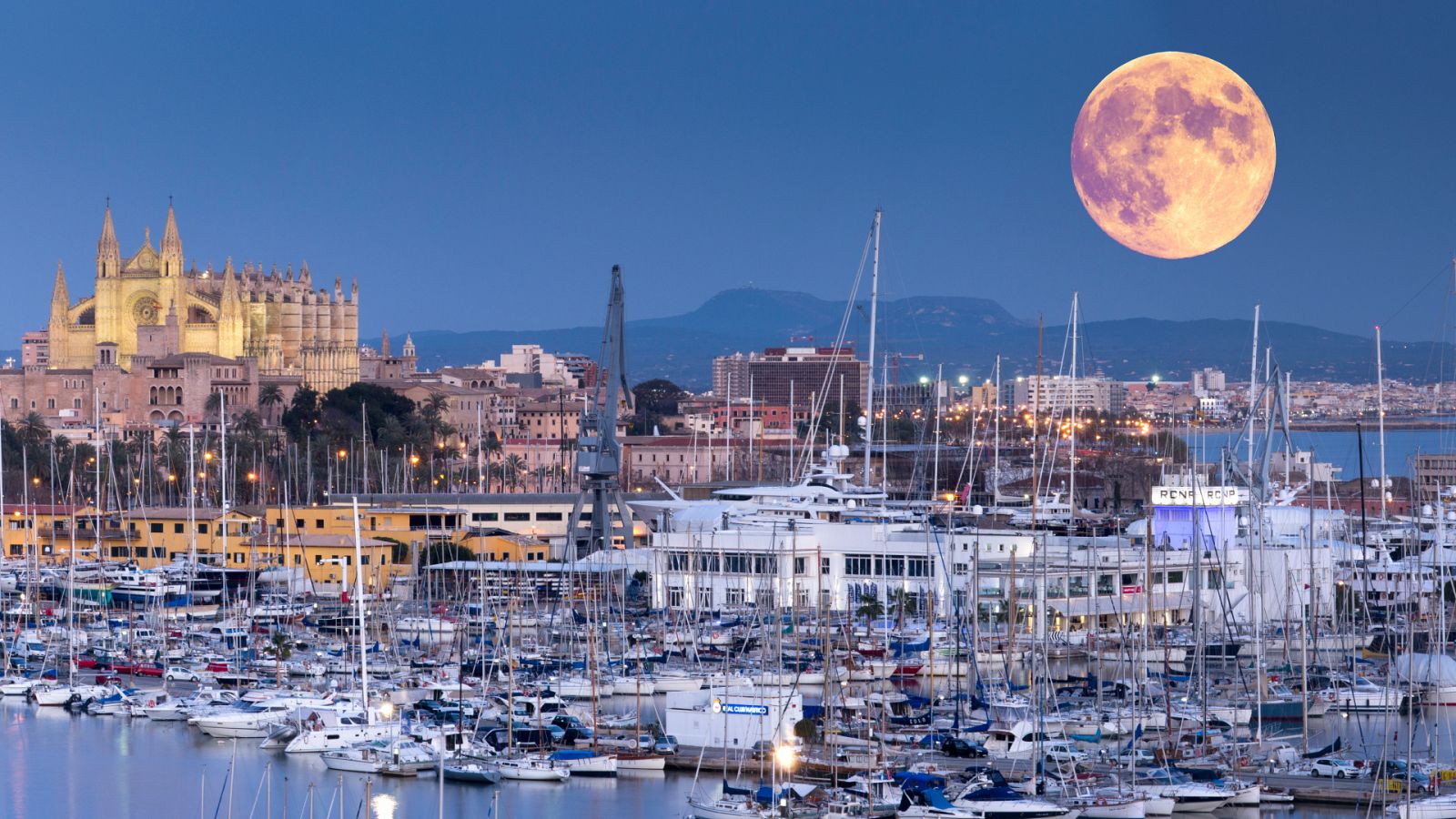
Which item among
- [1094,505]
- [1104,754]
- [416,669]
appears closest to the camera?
[1104,754]

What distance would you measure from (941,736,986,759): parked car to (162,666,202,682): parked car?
44.1ft

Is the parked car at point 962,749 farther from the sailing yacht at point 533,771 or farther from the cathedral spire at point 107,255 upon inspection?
the cathedral spire at point 107,255

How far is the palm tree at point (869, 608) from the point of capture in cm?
4097

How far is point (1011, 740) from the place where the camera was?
2914cm

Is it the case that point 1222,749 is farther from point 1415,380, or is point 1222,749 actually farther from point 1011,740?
point 1415,380

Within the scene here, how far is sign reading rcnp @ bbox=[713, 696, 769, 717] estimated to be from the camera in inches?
1144

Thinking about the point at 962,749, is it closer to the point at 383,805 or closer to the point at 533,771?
the point at 533,771

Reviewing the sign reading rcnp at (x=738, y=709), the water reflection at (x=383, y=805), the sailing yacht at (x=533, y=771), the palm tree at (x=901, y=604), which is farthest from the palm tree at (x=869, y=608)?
the water reflection at (x=383, y=805)

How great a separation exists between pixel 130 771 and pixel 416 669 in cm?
629

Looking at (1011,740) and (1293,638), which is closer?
(1011,740)

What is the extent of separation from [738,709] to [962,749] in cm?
281

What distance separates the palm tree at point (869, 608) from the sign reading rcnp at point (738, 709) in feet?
34.5

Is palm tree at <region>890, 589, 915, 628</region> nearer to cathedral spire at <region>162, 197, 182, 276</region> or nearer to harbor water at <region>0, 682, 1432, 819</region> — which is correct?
harbor water at <region>0, 682, 1432, 819</region>

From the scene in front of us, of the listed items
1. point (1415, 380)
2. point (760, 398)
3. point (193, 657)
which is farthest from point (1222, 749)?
point (1415, 380)
